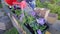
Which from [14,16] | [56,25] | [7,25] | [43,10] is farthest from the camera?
[7,25]

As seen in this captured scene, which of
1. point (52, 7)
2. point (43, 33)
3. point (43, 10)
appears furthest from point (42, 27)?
point (52, 7)

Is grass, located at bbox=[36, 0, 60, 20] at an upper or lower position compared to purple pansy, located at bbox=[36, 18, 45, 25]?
upper

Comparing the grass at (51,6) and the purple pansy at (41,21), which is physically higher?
the grass at (51,6)

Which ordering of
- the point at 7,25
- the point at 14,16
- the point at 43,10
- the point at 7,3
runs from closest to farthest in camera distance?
the point at 43,10 < the point at 14,16 < the point at 7,3 < the point at 7,25

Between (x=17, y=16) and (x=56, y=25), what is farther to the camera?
(x=17, y=16)

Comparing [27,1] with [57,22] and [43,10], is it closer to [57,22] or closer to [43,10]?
[43,10]

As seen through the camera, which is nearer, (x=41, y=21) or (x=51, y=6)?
(x=41, y=21)

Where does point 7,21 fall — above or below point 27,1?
below

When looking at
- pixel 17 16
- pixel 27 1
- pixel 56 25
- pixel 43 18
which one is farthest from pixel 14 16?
pixel 56 25

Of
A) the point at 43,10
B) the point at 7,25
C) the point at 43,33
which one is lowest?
the point at 7,25

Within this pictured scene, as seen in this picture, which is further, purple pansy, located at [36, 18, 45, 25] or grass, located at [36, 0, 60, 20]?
grass, located at [36, 0, 60, 20]

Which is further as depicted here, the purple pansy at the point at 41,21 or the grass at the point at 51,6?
the grass at the point at 51,6
